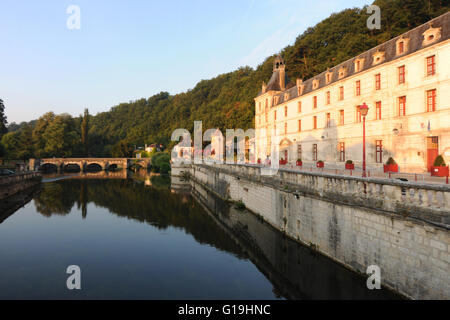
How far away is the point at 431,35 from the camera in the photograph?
18.0 m

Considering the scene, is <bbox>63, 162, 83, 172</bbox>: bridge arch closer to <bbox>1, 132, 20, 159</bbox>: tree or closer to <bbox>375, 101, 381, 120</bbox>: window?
<bbox>1, 132, 20, 159</bbox>: tree

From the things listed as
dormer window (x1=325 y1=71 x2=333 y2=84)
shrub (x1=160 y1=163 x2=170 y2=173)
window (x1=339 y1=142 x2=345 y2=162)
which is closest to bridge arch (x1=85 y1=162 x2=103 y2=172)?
shrub (x1=160 y1=163 x2=170 y2=173)

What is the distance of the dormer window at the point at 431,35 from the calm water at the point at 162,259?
16.0m

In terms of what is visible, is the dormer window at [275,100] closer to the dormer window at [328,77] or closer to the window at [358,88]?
the dormer window at [328,77]

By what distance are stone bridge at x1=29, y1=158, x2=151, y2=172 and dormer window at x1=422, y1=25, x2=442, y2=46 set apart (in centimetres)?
8285

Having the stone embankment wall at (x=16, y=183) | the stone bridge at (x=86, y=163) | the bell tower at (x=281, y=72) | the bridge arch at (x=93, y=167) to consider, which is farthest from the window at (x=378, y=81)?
the bridge arch at (x=93, y=167)

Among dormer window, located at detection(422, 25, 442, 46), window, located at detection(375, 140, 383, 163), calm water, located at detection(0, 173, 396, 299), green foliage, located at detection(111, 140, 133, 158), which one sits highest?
dormer window, located at detection(422, 25, 442, 46)

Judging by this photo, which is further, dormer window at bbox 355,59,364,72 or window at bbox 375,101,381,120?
dormer window at bbox 355,59,364,72

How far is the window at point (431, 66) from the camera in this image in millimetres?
17578

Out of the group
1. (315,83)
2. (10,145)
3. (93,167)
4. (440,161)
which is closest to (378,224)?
(440,161)

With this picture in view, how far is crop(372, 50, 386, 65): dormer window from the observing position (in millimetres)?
21867

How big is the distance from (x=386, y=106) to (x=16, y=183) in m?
46.1
